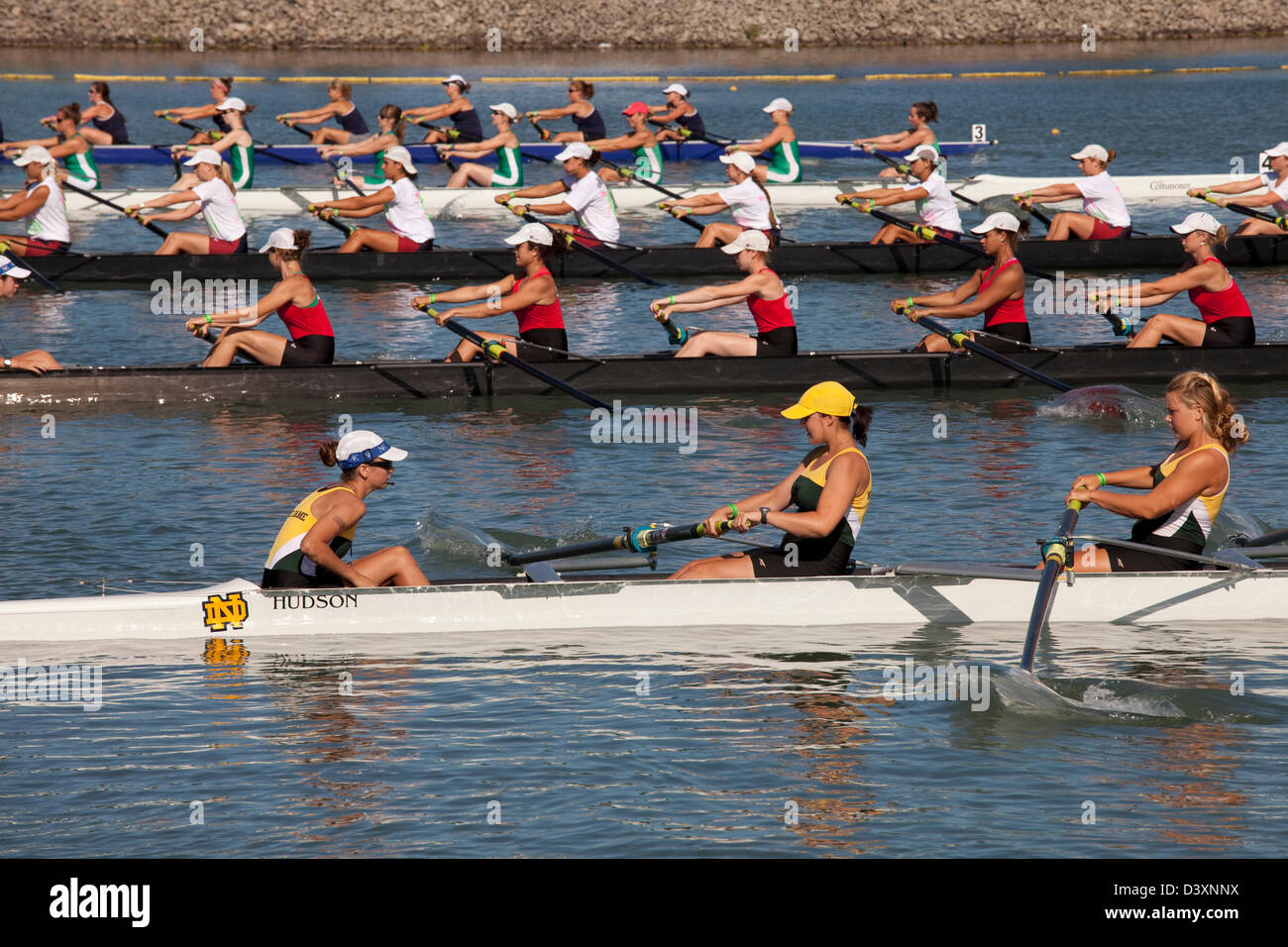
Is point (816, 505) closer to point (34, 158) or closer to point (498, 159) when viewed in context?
point (34, 158)

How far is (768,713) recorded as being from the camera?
9.57 m

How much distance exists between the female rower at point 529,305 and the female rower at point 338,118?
1453 cm

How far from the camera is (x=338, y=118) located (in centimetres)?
3080

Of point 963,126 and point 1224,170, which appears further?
point 963,126

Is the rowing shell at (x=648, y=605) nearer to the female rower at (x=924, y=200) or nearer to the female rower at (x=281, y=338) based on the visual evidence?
the female rower at (x=281, y=338)

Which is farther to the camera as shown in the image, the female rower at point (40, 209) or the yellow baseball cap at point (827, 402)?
the female rower at point (40, 209)

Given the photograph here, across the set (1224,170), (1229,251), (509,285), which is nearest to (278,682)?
(509,285)

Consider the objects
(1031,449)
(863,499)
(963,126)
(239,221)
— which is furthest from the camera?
(963,126)

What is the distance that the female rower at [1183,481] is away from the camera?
393 inches

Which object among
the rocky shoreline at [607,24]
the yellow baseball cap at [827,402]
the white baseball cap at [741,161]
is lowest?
the yellow baseball cap at [827,402]

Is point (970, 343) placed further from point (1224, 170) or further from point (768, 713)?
point (1224, 170)

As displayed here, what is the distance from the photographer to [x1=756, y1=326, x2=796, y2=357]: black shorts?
17.1 m

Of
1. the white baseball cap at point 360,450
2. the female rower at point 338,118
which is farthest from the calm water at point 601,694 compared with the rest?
the female rower at point 338,118

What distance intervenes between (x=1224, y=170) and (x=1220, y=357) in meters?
15.1
